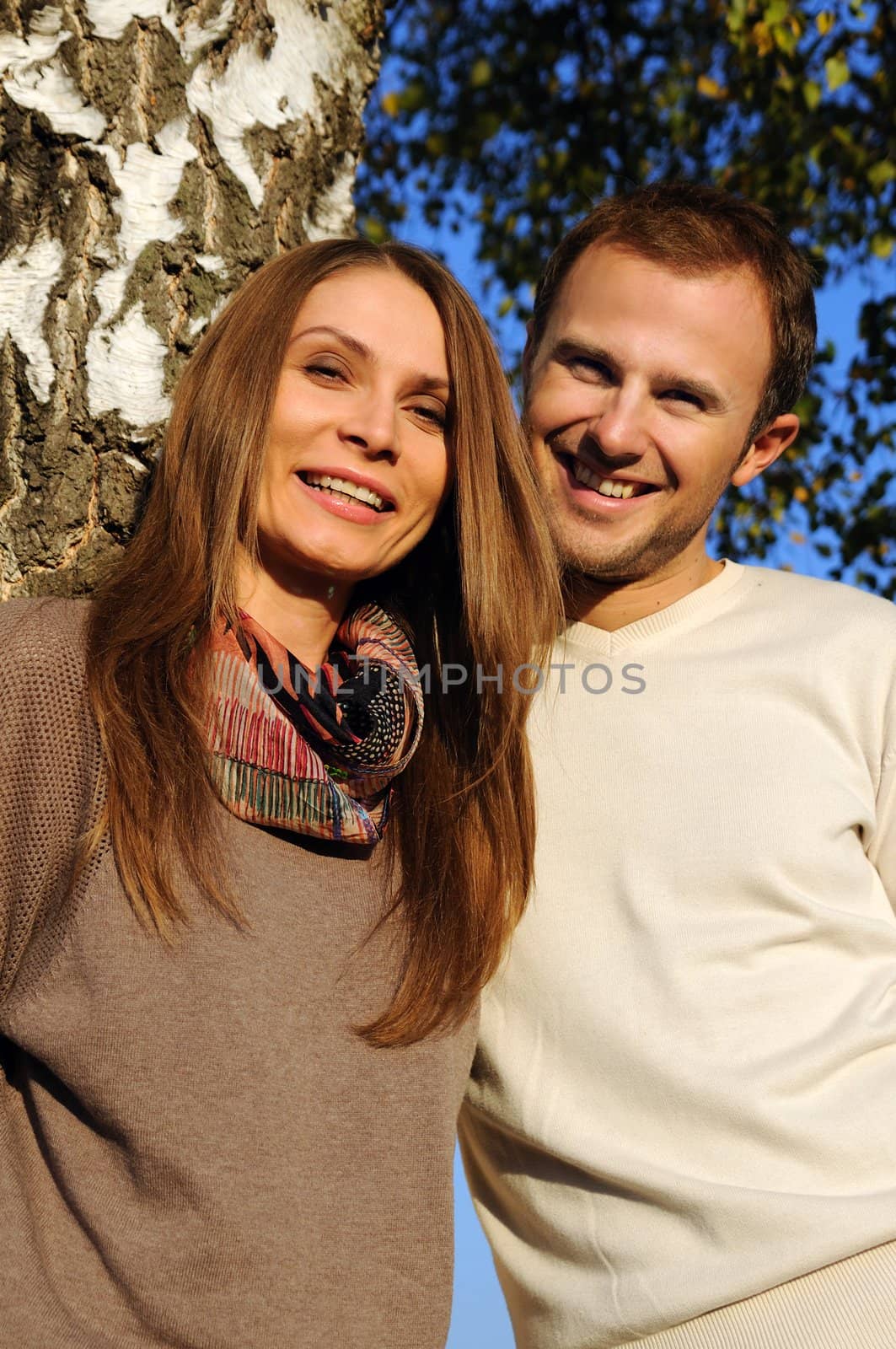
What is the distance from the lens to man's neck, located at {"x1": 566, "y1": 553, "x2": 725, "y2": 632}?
102 inches

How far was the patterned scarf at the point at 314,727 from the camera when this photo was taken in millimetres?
2000

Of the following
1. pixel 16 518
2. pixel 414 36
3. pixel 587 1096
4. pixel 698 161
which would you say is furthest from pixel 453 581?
pixel 414 36

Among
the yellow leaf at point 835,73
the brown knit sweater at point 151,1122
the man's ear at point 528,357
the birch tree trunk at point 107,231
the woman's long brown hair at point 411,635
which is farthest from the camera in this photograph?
the yellow leaf at point 835,73

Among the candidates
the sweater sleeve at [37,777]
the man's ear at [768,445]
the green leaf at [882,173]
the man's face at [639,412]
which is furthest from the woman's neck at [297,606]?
the green leaf at [882,173]

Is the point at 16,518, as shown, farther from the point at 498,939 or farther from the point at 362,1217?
the point at 362,1217

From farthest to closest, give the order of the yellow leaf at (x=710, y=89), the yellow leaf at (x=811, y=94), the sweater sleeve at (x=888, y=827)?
the yellow leaf at (x=710, y=89), the yellow leaf at (x=811, y=94), the sweater sleeve at (x=888, y=827)

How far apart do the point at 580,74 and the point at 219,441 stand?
470 cm

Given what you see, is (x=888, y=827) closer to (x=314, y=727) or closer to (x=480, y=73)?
(x=314, y=727)

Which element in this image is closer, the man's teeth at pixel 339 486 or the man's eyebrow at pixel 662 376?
the man's teeth at pixel 339 486

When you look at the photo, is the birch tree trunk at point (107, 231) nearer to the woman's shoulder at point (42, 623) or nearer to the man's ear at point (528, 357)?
the woman's shoulder at point (42, 623)

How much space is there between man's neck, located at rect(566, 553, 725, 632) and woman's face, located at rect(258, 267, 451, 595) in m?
0.48

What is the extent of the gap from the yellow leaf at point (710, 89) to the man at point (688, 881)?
3.48 m

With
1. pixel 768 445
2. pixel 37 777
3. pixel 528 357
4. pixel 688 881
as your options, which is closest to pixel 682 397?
pixel 768 445

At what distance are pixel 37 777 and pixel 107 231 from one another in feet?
3.27
